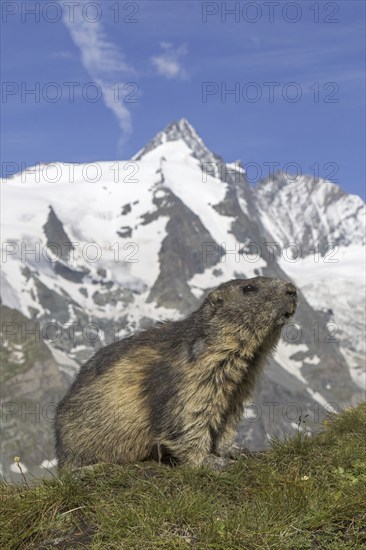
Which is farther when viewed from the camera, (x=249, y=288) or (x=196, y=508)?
(x=249, y=288)

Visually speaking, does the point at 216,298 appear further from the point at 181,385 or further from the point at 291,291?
the point at 181,385

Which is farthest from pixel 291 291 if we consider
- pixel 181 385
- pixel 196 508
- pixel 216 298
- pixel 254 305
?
pixel 196 508

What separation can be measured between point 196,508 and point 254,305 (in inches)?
235

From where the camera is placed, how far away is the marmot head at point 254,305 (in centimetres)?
1564

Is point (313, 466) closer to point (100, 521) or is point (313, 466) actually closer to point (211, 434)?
point (211, 434)

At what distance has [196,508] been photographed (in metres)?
10.7

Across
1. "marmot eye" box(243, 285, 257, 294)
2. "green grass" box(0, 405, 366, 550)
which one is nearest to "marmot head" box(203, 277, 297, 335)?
"marmot eye" box(243, 285, 257, 294)

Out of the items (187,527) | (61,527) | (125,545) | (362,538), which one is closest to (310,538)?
(362,538)

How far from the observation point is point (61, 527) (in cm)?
1091

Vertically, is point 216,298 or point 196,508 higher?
point 216,298

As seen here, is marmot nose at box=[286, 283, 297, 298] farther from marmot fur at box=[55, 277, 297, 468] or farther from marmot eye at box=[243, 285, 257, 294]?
marmot eye at box=[243, 285, 257, 294]

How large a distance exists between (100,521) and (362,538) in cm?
345

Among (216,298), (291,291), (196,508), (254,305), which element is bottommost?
(196,508)

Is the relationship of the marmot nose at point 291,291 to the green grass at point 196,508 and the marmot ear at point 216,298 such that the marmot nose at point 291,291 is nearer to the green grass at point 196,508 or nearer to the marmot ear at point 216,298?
the marmot ear at point 216,298
